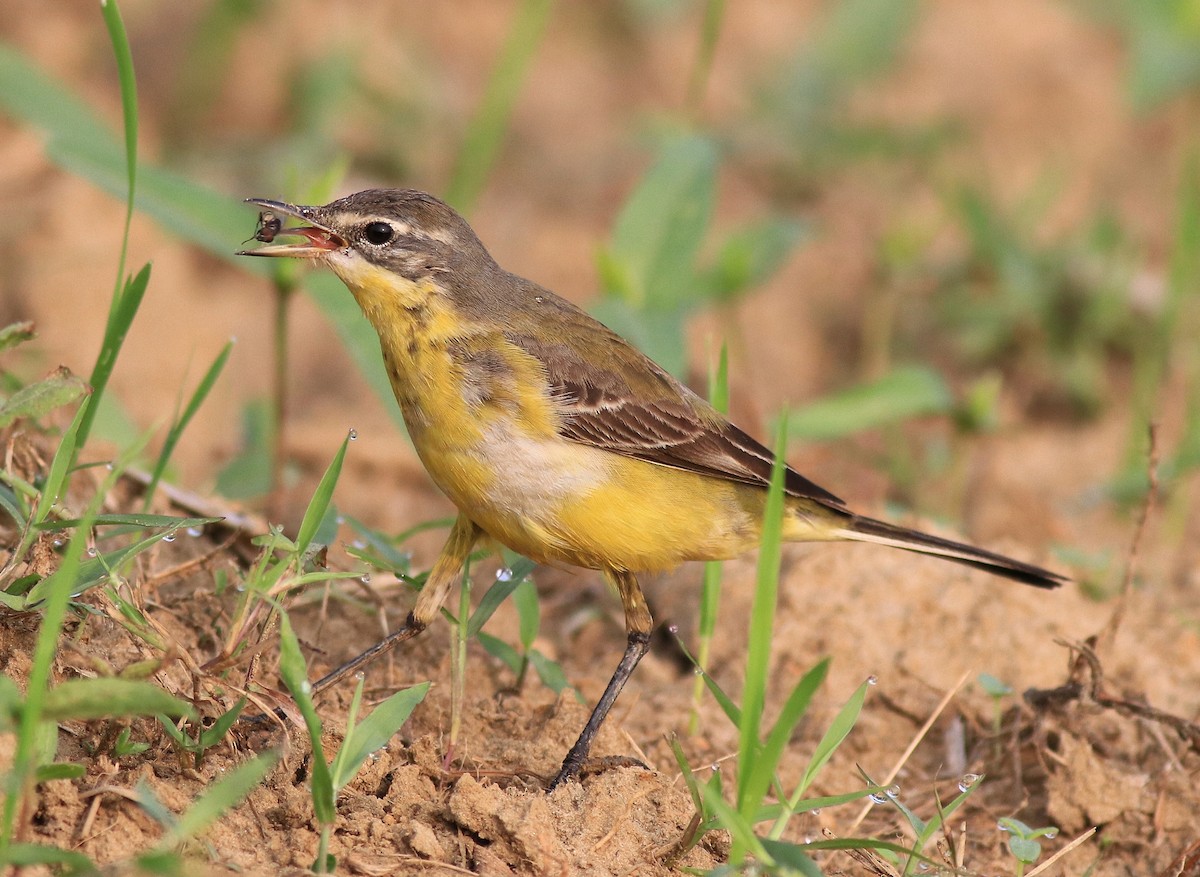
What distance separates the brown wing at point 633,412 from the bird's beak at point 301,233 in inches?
30.0

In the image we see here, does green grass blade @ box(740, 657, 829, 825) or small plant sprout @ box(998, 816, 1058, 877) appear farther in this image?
small plant sprout @ box(998, 816, 1058, 877)


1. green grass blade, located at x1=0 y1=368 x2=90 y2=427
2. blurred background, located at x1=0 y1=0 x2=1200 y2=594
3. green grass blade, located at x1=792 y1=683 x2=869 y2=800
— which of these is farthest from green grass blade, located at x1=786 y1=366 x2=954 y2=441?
green grass blade, located at x1=0 y1=368 x2=90 y2=427

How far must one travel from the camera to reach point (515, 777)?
4.44 meters

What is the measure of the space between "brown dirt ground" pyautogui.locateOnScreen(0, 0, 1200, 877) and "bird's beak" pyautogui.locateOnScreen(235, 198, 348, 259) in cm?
105

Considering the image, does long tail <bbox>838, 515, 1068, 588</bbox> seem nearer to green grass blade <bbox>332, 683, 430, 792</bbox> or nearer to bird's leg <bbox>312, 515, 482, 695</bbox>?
bird's leg <bbox>312, 515, 482, 695</bbox>

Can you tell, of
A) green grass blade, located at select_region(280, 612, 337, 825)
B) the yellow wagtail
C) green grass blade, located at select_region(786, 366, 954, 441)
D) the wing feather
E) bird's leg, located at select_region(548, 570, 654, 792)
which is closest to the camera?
green grass blade, located at select_region(280, 612, 337, 825)

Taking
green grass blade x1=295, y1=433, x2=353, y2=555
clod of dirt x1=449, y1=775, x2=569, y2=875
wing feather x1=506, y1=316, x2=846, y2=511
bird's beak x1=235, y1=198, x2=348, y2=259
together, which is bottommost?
clod of dirt x1=449, y1=775, x2=569, y2=875

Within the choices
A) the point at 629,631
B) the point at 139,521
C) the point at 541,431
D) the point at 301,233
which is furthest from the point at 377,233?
the point at 629,631

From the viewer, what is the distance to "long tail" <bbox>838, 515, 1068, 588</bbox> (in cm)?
538

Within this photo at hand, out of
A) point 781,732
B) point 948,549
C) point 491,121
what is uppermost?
point 491,121

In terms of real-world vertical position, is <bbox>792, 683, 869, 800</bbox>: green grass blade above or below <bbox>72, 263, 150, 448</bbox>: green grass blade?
below

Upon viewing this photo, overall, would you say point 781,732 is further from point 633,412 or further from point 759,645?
point 633,412

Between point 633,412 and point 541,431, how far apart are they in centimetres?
52

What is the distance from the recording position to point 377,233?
5316 millimetres
